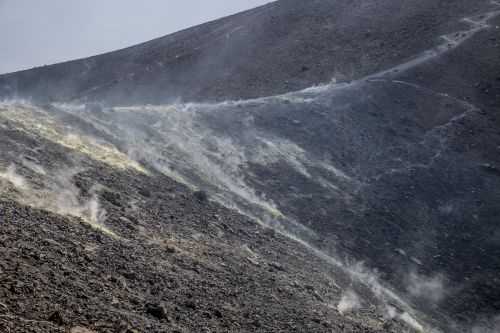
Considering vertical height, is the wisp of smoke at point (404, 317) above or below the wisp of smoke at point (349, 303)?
below

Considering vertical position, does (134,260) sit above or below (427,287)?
above

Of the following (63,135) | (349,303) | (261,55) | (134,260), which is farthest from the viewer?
(261,55)

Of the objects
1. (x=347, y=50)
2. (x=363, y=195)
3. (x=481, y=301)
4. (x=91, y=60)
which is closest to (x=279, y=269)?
(x=481, y=301)

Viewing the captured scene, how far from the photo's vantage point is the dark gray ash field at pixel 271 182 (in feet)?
44.6

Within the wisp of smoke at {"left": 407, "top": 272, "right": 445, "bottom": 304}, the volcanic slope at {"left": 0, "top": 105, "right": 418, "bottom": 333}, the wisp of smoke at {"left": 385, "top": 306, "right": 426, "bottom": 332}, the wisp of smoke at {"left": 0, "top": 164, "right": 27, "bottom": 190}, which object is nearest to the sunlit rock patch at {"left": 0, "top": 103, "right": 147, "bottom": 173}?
the volcanic slope at {"left": 0, "top": 105, "right": 418, "bottom": 333}

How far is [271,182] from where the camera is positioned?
1168 inches

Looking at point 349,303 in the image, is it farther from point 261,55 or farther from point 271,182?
point 261,55

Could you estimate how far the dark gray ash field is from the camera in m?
13.6

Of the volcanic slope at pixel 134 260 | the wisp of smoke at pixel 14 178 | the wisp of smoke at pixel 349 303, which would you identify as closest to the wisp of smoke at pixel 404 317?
the volcanic slope at pixel 134 260

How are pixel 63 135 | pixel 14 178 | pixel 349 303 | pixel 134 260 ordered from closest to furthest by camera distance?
pixel 134 260 < pixel 14 178 < pixel 349 303 < pixel 63 135

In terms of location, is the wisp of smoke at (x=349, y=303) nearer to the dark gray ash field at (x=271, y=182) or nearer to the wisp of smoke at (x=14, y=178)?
the dark gray ash field at (x=271, y=182)

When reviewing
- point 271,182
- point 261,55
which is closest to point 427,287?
point 271,182

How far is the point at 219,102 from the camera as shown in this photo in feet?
140

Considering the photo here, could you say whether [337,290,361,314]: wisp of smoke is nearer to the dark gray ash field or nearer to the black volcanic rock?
the dark gray ash field
